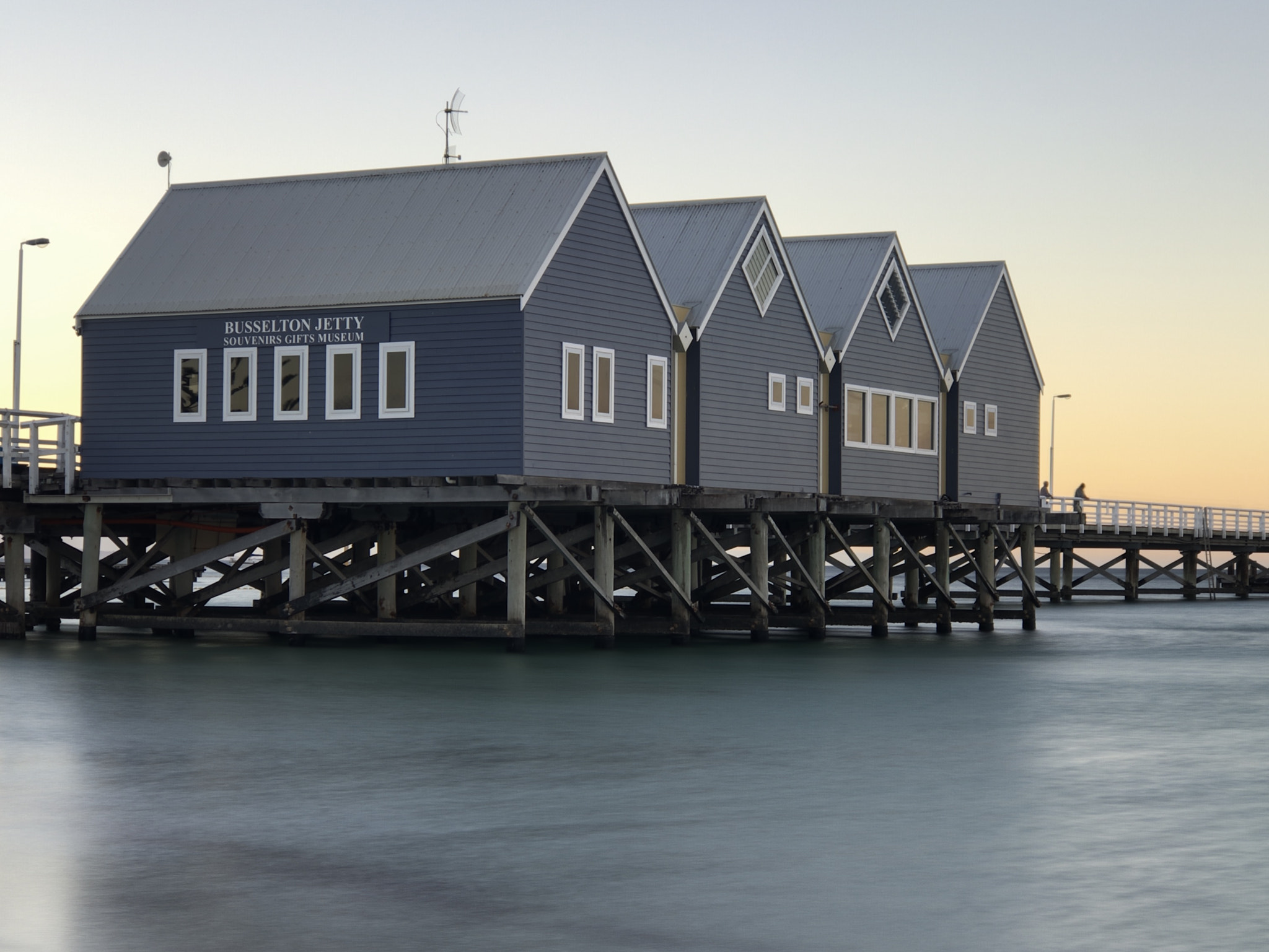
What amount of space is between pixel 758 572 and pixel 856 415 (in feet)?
21.3

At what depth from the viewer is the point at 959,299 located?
5053 cm

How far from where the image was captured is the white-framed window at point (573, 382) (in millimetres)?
33562

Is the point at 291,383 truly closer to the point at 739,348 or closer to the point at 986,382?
the point at 739,348

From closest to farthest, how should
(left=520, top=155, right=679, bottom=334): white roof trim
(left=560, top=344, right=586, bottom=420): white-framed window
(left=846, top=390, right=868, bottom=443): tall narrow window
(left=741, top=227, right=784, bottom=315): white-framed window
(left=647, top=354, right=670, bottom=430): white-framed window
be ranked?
(left=520, top=155, right=679, bottom=334): white roof trim, (left=560, top=344, right=586, bottom=420): white-framed window, (left=647, top=354, right=670, bottom=430): white-framed window, (left=741, top=227, right=784, bottom=315): white-framed window, (left=846, top=390, right=868, bottom=443): tall narrow window

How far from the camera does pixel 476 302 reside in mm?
32969

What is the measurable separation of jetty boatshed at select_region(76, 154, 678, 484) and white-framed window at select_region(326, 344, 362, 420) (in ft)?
0.11

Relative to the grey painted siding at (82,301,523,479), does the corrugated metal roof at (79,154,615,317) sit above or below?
above

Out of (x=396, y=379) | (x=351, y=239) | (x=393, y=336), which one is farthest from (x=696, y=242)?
(x=396, y=379)

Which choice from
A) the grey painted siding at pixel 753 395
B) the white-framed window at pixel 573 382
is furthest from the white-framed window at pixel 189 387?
the grey painted siding at pixel 753 395

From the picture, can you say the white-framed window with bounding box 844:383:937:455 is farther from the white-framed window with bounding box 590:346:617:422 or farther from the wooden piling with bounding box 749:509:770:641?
the white-framed window with bounding box 590:346:617:422

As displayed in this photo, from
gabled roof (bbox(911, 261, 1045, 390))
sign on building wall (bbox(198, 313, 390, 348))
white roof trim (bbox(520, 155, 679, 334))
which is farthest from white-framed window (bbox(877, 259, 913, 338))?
sign on building wall (bbox(198, 313, 390, 348))

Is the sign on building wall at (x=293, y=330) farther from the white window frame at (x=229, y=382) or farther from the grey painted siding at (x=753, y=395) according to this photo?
the grey painted siding at (x=753, y=395)

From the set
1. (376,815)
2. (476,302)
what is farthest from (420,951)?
(476,302)

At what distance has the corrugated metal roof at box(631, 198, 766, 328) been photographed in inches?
1505
